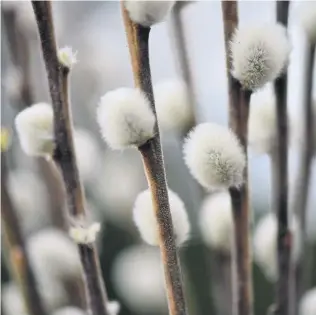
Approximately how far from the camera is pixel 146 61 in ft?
1.03

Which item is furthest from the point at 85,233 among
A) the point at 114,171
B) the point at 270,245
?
the point at 114,171

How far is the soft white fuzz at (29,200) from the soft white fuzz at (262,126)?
0.17 meters

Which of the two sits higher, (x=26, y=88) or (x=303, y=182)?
(x=26, y=88)

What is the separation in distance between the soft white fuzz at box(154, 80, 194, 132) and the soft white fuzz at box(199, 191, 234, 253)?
52 millimetres

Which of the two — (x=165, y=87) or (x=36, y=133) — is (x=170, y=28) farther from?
(x=36, y=133)

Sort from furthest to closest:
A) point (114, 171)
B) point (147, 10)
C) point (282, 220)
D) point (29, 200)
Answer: point (114, 171) → point (29, 200) → point (282, 220) → point (147, 10)

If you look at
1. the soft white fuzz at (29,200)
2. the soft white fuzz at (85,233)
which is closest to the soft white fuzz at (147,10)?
the soft white fuzz at (85,233)

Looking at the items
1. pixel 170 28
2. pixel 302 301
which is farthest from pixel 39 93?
pixel 302 301

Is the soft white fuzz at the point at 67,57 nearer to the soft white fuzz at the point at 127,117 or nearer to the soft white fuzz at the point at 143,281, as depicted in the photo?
the soft white fuzz at the point at 127,117

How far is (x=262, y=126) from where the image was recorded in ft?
1.45

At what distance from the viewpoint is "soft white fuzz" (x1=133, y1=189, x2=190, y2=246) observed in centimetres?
34

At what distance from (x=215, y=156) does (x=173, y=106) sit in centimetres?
11

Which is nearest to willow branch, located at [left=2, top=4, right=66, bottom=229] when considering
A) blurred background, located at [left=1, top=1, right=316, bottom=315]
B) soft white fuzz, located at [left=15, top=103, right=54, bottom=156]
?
blurred background, located at [left=1, top=1, right=316, bottom=315]

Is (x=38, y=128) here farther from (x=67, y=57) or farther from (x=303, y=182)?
(x=303, y=182)
